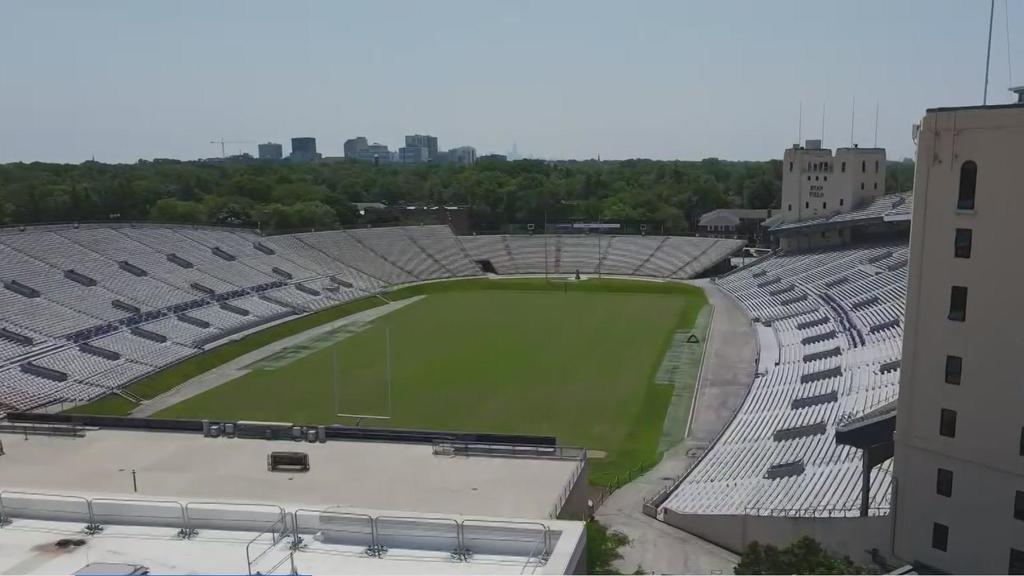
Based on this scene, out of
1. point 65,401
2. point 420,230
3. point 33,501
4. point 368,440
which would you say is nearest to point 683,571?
point 368,440

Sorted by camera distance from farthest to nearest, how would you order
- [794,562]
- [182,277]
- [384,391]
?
[182,277]
[384,391]
[794,562]

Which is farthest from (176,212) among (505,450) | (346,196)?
(505,450)

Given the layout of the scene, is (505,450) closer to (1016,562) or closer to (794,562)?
(794,562)


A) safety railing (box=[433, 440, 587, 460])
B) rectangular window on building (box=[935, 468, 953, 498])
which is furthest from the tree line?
rectangular window on building (box=[935, 468, 953, 498])

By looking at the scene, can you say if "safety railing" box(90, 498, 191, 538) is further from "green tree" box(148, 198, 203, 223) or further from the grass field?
"green tree" box(148, 198, 203, 223)

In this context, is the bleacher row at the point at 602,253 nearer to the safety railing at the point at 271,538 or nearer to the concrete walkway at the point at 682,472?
the concrete walkway at the point at 682,472

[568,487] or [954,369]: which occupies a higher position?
[954,369]
